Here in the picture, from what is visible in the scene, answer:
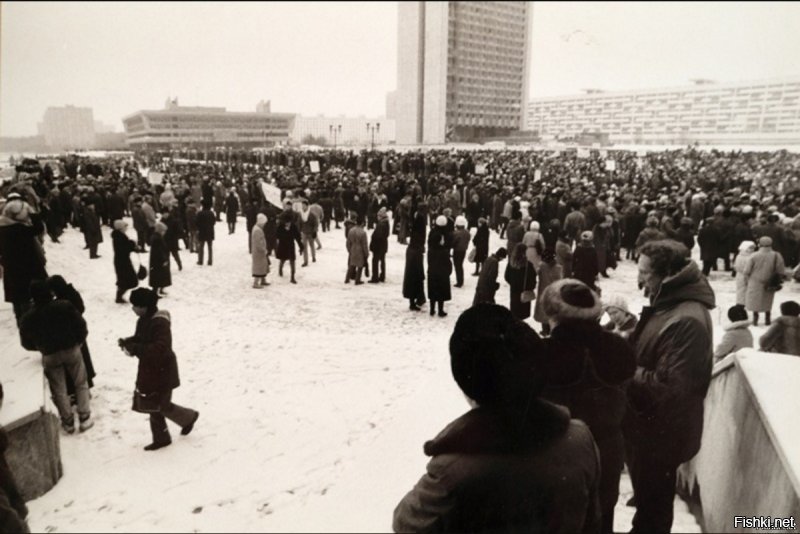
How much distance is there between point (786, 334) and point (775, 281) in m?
2.72

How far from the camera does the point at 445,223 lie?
743 cm

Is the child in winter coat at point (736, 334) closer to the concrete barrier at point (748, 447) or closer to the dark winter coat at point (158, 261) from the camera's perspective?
the concrete barrier at point (748, 447)

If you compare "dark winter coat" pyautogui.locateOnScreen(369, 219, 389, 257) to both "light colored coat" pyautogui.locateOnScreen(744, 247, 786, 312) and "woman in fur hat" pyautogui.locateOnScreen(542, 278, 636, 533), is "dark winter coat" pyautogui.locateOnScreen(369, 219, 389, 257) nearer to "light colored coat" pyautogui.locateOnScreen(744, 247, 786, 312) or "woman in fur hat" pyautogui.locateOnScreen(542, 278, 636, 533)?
"light colored coat" pyautogui.locateOnScreen(744, 247, 786, 312)

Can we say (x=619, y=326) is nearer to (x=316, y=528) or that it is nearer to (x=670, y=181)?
(x=316, y=528)

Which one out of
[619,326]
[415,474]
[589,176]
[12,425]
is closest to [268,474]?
[415,474]

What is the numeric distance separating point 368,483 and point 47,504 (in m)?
1.91

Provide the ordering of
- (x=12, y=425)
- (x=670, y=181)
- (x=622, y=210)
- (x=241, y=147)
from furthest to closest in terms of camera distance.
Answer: (x=241, y=147) → (x=670, y=181) → (x=622, y=210) → (x=12, y=425)

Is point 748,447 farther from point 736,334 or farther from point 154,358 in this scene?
point 154,358

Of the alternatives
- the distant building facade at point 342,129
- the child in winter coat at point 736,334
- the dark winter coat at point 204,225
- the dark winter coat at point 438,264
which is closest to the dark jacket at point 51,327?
the dark winter coat at point 438,264

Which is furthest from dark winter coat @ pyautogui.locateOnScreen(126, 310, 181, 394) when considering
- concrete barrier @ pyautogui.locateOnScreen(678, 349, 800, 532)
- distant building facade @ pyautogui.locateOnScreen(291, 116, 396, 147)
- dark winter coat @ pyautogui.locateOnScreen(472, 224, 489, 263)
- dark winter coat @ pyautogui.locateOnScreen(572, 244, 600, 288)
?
distant building facade @ pyautogui.locateOnScreen(291, 116, 396, 147)

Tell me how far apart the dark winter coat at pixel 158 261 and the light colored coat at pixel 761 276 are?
8147 mm

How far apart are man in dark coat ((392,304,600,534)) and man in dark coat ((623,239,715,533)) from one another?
1.27m

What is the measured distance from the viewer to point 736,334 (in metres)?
4.09

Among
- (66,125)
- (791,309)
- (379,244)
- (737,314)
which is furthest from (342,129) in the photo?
(737,314)
